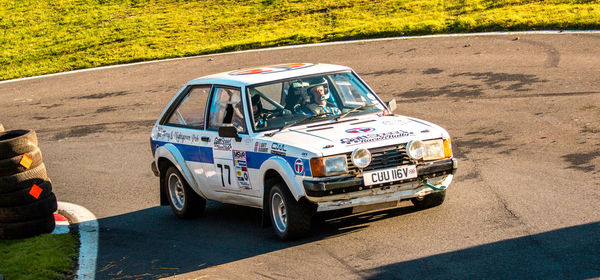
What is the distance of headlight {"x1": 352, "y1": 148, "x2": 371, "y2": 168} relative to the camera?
7.11 metres

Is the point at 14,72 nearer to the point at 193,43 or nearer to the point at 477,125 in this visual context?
the point at 193,43

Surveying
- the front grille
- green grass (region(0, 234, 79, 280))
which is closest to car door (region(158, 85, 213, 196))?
green grass (region(0, 234, 79, 280))

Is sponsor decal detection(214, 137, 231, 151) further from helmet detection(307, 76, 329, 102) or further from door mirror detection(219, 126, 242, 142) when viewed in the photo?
helmet detection(307, 76, 329, 102)

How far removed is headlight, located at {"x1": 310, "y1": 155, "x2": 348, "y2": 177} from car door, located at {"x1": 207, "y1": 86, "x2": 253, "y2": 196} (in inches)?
43.4

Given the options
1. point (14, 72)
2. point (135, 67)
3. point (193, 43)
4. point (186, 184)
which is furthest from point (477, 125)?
point (14, 72)

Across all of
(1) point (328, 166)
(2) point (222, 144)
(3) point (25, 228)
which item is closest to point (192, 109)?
(2) point (222, 144)

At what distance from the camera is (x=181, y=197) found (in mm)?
9438

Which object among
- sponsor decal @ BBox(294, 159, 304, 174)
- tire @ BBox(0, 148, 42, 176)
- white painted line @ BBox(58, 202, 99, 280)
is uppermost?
tire @ BBox(0, 148, 42, 176)

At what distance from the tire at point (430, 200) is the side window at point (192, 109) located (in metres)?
2.57

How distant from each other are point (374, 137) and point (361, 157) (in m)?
0.30

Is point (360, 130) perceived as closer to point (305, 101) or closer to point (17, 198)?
point (305, 101)

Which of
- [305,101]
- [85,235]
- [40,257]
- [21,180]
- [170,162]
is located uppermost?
[305,101]

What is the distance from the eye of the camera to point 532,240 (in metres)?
6.60

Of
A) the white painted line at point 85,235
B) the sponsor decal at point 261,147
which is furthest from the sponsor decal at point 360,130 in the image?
the white painted line at point 85,235
